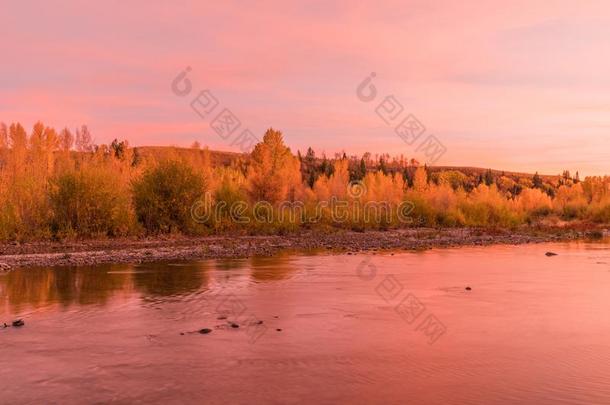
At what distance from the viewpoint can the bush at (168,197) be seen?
35.4m

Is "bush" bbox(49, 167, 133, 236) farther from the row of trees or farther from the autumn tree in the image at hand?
the autumn tree

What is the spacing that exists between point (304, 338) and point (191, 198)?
26.9 metres

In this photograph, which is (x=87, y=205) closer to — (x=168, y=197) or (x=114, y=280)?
(x=168, y=197)

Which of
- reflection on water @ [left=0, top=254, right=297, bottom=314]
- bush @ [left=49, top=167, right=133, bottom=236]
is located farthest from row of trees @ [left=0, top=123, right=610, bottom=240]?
reflection on water @ [left=0, top=254, right=297, bottom=314]

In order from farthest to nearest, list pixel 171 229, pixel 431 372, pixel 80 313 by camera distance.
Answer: pixel 171 229 < pixel 80 313 < pixel 431 372

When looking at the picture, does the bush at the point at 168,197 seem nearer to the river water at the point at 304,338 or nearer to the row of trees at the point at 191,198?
the row of trees at the point at 191,198

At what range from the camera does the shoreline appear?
23.5 metres

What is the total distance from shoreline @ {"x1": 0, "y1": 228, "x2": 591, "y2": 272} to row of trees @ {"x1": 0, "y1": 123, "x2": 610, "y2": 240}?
6.36 ft

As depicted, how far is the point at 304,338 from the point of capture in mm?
10391

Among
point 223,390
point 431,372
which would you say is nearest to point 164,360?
point 223,390

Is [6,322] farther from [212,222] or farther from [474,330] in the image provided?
[212,222]

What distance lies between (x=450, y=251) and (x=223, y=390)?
2323cm

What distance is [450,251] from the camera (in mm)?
29359

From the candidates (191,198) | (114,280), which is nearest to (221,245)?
(191,198)
